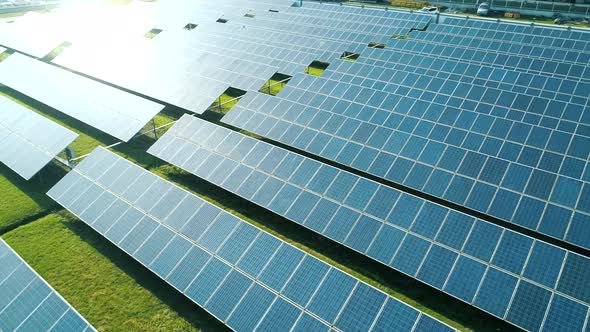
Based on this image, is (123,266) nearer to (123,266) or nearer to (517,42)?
(123,266)

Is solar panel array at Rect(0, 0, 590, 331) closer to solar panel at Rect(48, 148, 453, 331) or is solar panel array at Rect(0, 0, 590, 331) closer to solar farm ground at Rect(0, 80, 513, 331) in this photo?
solar panel at Rect(48, 148, 453, 331)

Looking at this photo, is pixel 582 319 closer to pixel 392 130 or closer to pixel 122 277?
pixel 392 130

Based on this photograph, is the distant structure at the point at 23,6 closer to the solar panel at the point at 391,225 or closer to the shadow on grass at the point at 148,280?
the solar panel at the point at 391,225

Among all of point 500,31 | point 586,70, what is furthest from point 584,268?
point 500,31

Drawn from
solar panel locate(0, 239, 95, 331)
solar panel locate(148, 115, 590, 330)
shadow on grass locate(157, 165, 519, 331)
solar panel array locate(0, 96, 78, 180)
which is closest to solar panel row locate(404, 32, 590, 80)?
solar panel locate(148, 115, 590, 330)

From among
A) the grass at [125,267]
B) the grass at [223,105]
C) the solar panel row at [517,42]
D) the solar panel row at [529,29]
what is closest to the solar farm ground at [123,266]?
the grass at [125,267]

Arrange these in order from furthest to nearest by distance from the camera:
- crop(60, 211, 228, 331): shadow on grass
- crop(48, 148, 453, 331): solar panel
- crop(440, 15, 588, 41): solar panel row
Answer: crop(440, 15, 588, 41): solar panel row → crop(60, 211, 228, 331): shadow on grass → crop(48, 148, 453, 331): solar panel
